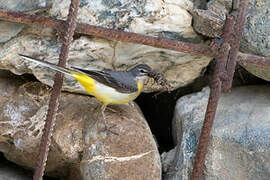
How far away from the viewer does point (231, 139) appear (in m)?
3.54

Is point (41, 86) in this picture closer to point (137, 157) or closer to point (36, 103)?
point (36, 103)

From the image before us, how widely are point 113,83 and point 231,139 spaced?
4.00ft

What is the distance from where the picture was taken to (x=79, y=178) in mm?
4059

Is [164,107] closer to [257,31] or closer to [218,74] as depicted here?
[257,31]

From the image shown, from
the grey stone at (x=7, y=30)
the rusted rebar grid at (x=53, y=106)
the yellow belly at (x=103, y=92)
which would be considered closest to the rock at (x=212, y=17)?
the yellow belly at (x=103, y=92)

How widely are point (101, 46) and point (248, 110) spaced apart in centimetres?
149

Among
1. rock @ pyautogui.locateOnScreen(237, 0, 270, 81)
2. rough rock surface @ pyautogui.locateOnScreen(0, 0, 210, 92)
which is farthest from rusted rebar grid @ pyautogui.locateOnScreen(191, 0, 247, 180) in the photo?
rough rock surface @ pyautogui.locateOnScreen(0, 0, 210, 92)

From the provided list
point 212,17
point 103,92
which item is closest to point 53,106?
point 103,92

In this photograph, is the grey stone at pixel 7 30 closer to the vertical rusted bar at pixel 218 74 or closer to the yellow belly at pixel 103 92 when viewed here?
the yellow belly at pixel 103 92

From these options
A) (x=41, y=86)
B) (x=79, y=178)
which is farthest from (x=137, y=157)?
(x=41, y=86)

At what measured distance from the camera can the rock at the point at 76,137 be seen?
12.2 feet

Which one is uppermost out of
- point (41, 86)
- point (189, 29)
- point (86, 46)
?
point (189, 29)

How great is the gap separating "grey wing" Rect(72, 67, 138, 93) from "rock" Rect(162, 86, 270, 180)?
554 mm

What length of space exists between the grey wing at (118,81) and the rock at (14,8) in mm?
842
